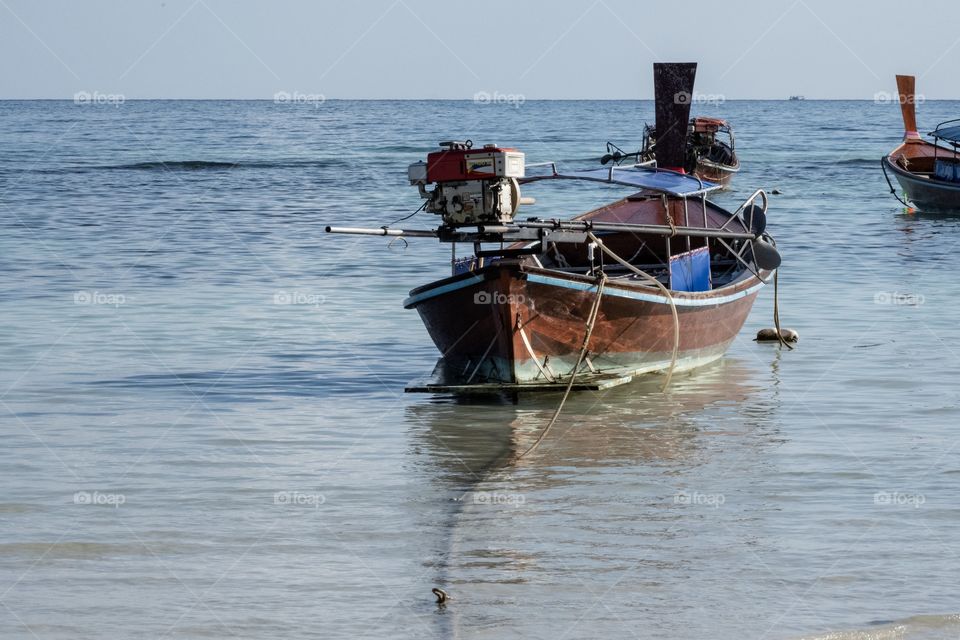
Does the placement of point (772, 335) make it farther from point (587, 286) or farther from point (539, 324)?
point (539, 324)

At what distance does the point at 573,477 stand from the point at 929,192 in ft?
82.8

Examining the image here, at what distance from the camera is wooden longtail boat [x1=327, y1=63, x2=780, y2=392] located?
412 inches

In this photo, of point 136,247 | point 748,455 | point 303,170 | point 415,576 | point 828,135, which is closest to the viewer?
point 415,576

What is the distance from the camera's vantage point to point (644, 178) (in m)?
14.5

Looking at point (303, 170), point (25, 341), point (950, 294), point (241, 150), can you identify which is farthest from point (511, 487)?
point (241, 150)

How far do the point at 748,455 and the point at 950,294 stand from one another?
10636 mm

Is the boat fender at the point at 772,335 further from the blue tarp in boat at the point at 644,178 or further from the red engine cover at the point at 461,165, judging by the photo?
the red engine cover at the point at 461,165

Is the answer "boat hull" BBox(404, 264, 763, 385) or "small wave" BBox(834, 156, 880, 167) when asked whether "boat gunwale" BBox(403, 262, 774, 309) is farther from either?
"small wave" BBox(834, 156, 880, 167)

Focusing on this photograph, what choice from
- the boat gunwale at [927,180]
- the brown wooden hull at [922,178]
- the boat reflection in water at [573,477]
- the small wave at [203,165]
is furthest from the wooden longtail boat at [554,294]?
the small wave at [203,165]

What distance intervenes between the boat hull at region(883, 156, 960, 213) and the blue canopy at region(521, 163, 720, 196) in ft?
62.1

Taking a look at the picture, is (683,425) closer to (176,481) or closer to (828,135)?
(176,481)

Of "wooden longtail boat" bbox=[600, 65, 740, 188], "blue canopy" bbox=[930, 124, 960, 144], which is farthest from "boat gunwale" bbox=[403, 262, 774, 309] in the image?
"wooden longtail boat" bbox=[600, 65, 740, 188]

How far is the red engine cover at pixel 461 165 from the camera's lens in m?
10.3

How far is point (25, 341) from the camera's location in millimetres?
15445
